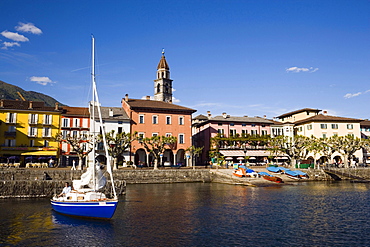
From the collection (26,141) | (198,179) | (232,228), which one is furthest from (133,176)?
(232,228)

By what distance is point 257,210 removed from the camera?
28.2 metres

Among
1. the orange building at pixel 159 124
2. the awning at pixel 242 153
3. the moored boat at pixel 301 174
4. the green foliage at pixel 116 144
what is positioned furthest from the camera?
the awning at pixel 242 153

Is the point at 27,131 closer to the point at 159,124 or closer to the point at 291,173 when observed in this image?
the point at 159,124

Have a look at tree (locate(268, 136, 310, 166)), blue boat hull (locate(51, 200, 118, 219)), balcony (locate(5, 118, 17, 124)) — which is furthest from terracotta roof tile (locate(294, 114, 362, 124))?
balcony (locate(5, 118, 17, 124))

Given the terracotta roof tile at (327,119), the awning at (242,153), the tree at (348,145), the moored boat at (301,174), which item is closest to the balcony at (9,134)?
the awning at (242,153)

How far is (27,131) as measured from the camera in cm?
6025

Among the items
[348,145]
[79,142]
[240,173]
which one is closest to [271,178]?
[240,173]

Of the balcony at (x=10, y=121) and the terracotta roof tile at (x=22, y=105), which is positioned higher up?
the terracotta roof tile at (x=22, y=105)

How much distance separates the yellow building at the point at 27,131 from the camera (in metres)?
58.3

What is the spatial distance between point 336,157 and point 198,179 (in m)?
41.0

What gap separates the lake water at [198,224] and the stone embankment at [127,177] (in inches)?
86.7

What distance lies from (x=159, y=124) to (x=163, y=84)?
2971 cm

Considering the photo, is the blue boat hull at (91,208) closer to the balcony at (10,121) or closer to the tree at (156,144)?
the tree at (156,144)

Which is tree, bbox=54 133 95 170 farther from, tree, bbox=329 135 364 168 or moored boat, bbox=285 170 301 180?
tree, bbox=329 135 364 168
